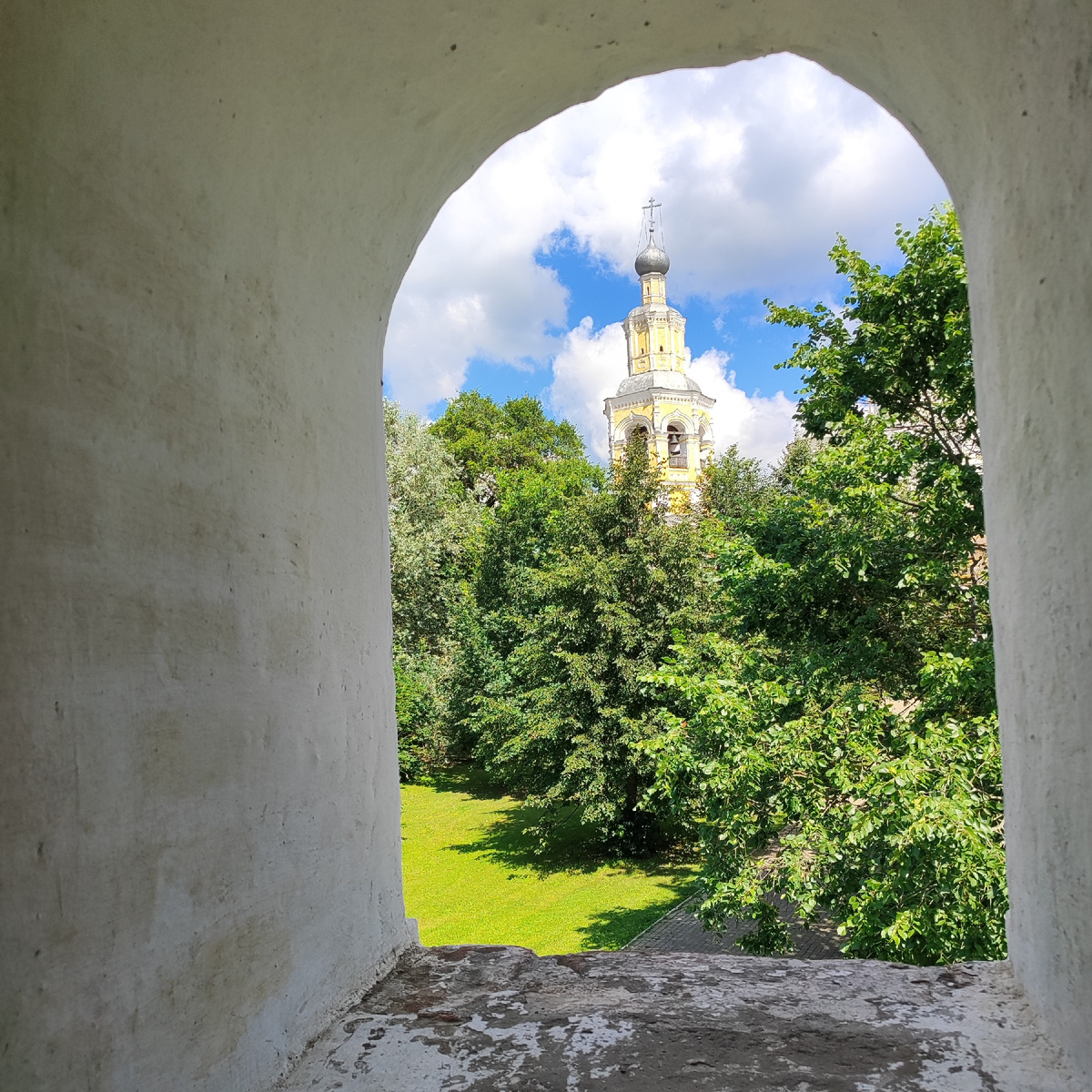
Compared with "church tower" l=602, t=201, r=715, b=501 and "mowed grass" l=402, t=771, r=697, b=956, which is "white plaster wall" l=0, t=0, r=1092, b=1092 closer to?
"mowed grass" l=402, t=771, r=697, b=956

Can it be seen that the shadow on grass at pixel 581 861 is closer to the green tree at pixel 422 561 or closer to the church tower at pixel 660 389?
the green tree at pixel 422 561

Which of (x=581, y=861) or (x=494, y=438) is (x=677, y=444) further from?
(x=581, y=861)

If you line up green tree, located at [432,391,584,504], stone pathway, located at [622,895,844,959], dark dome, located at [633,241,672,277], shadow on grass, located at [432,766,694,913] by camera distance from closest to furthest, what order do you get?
stone pathway, located at [622,895,844,959]
shadow on grass, located at [432,766,694,913]
green tree, located at [432,391,584,504]
dark dome, located at [633,241,672,277]

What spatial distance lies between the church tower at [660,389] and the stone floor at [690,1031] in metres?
38.4

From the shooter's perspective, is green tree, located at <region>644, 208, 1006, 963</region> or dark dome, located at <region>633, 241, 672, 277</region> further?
dark dome, located at <region>633, 241, 672, 277</region>

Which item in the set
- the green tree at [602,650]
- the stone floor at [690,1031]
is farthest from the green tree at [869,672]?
the green tree at [602,650]

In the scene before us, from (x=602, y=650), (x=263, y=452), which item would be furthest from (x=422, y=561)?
(x=263, y=452)

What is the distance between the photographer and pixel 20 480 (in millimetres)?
1383

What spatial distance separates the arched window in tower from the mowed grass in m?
26.4

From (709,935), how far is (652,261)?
4279 cm

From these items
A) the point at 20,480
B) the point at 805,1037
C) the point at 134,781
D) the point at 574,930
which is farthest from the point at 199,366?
the point at 574,930

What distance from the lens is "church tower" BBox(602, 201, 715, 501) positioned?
4462 centimetres

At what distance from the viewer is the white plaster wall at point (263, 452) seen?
1434 millimetres

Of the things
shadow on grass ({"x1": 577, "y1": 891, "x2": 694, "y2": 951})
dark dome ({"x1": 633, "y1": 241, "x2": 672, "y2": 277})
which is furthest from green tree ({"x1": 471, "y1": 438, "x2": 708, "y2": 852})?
dark dome ({"x1": 633, "y1": 241, "x2": 672, "y2": 277})
